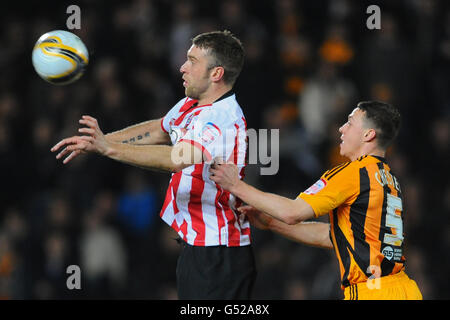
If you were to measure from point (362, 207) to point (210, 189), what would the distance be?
109 centimetres

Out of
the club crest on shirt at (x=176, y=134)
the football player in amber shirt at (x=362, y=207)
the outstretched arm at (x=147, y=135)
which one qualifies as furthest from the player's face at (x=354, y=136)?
the outstretched arm at (x=147, y=135)

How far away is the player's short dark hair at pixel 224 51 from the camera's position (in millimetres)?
5520

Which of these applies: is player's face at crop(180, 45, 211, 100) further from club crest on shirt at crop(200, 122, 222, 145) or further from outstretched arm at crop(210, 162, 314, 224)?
outstretched arm at crop(210, 162, 314, 224)

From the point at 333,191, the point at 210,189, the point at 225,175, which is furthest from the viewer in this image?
the point at 210,189

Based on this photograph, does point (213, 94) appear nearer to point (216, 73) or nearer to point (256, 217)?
point (216, 73)

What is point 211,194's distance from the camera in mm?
5395

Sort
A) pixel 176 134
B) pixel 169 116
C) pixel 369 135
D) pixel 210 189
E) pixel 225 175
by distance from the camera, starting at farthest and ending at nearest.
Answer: pixel 169 116 < pixel 176 134 < pixel 369 135 < pixel 210 189 < pixel 225 175

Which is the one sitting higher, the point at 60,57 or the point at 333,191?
the point at 60,57

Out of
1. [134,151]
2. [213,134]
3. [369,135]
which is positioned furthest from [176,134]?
[369,135]

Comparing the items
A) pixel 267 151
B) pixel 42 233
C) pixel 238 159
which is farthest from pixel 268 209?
pixel 42 233

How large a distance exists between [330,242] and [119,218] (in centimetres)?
487

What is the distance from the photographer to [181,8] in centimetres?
1094

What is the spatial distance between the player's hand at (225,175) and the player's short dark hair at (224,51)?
2.43 ft

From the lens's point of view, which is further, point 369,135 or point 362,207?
point 369,135
